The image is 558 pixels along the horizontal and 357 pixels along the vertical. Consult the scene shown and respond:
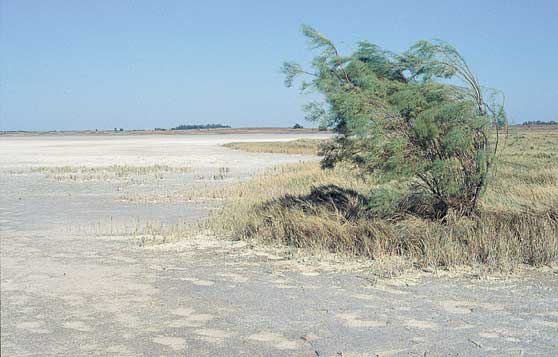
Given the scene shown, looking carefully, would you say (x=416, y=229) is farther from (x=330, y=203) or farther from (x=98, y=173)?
(x=98, y=173)

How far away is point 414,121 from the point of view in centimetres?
1146

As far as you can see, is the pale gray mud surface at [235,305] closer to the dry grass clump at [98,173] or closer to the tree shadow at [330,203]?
the tree shadow at [330,203]

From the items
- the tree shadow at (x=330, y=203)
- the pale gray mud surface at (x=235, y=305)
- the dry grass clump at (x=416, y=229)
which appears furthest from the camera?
the tree shadow at (x=330, y=203)

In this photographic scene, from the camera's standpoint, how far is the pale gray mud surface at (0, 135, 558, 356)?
605cm

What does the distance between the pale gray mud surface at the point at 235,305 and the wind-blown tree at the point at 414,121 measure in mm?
2600

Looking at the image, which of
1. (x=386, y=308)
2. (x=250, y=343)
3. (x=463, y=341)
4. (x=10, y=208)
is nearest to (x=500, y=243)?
(x=386, y=308)

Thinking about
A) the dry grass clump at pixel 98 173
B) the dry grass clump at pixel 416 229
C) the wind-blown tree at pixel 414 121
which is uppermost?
the wind-blown tree at pixel 414 121

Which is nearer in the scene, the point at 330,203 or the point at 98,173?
the point at 330,203

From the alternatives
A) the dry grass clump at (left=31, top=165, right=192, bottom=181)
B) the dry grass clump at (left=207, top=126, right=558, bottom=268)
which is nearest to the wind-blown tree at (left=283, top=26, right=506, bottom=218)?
the dry grass clump at (left=207, top=126, right=558, bottom=268)

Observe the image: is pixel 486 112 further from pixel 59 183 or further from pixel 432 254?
pixel 59 183

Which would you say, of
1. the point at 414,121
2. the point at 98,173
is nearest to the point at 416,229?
the point at 414,121

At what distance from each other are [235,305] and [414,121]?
540cm

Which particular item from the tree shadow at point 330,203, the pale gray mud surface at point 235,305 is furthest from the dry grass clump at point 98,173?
the pale gray mud surface at point 235,305

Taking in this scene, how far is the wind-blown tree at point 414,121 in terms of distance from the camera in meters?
11.3
